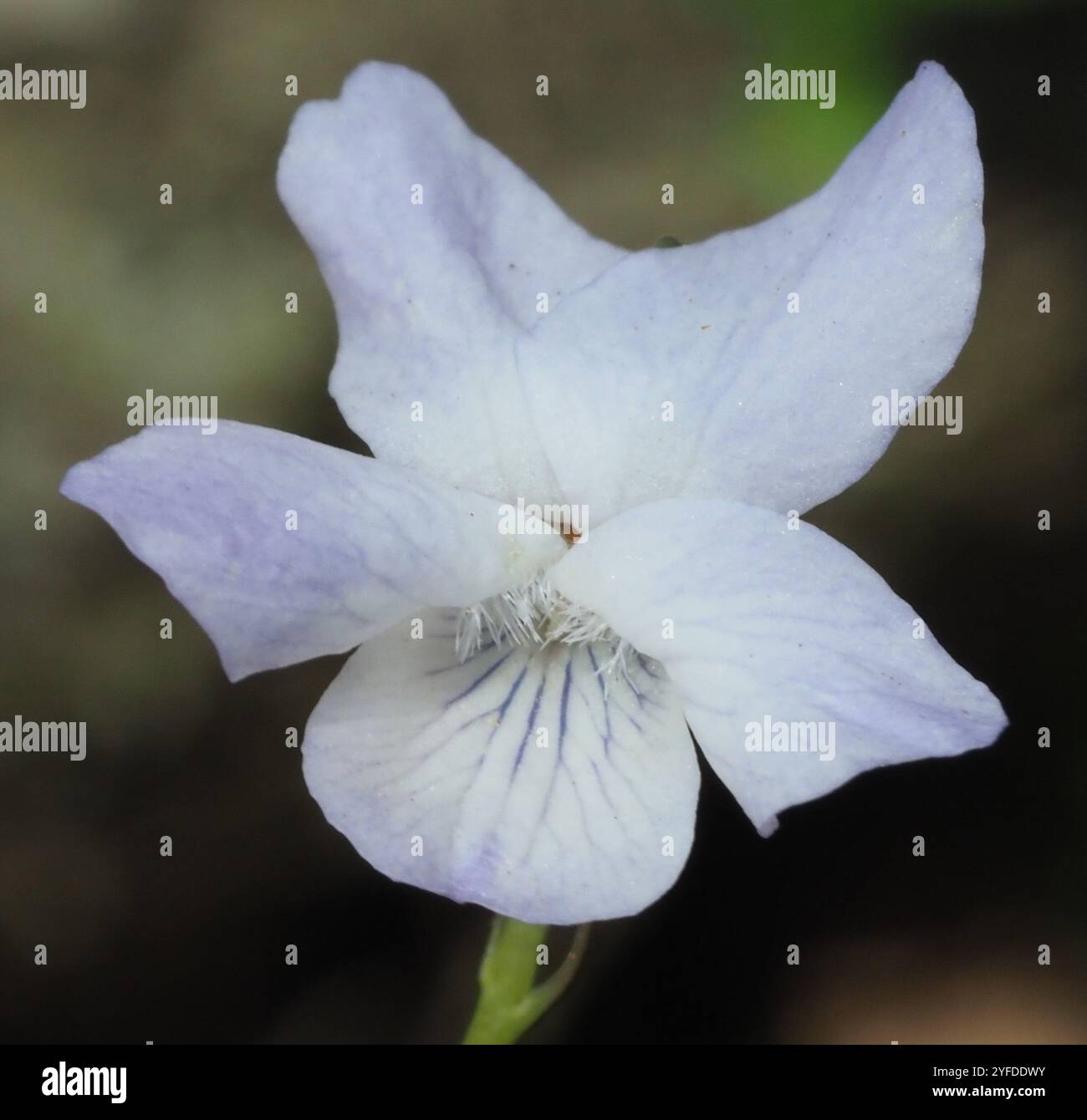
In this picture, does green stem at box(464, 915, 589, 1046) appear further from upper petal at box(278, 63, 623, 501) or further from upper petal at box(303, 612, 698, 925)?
upper petal at box(278, 63, 623, 501)

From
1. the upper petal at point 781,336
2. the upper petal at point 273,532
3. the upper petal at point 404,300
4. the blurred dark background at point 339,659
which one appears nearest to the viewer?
the upper petal at point 273,532

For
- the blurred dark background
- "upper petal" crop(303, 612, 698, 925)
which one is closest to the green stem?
"upper petal" crop(303, 612, 698, 925)

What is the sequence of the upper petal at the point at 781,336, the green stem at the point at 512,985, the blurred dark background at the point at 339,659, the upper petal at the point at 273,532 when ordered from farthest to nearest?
the blurred dark background at the point at 339,659 → the green stem at the point at 512,985 → the upper petal at the point at 781,336 → the upper petal at the point at 273,532

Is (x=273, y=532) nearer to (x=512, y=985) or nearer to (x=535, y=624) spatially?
(x=535, y=624)

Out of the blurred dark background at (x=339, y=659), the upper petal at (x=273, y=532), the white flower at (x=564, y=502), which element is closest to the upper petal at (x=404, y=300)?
the white flower at (x=564, y=502)

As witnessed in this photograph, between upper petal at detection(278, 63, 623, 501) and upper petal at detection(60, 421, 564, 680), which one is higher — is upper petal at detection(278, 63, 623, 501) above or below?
above

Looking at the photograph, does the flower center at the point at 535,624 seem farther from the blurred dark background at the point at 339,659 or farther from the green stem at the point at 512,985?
the blurred dark background at the point at 339,659
